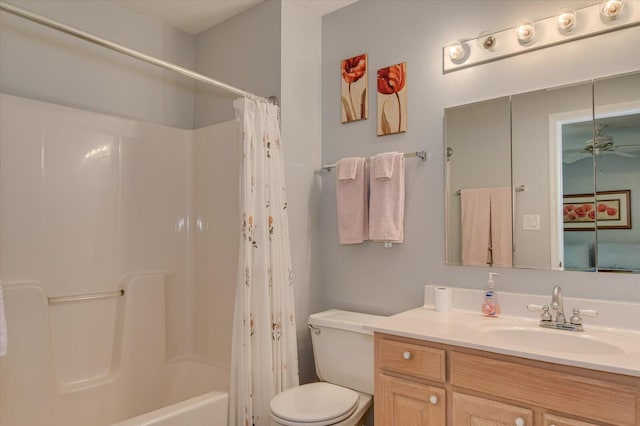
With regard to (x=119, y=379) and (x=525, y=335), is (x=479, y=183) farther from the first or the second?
(x=119, y=379)

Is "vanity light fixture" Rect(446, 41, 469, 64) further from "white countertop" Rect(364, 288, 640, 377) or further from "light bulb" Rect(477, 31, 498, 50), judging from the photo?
"white countertop" Rect(364, 288, 640, 377)

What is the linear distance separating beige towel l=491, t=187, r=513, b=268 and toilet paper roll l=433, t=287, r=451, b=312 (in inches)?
10.4

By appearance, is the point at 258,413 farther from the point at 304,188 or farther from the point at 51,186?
the point at 51,186

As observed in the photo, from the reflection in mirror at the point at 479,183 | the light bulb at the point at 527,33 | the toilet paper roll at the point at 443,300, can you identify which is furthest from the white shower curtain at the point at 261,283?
the light bulb at the point at 527,33

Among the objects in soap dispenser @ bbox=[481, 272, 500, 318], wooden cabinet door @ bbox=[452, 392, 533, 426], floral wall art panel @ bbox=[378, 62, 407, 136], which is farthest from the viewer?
floral wall art panel @ bbox=[378, 62, 407, 136]

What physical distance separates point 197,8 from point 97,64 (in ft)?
2.29

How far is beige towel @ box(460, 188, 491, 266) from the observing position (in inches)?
78.1

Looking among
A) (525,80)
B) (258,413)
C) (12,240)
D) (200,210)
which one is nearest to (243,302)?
(258,413)

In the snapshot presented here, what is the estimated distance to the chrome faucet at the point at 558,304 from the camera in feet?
5.53

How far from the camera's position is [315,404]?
1.92 meters

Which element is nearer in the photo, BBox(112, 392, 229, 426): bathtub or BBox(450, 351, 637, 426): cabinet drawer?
BBox(450, 351, 637, 426): cabinet drawer

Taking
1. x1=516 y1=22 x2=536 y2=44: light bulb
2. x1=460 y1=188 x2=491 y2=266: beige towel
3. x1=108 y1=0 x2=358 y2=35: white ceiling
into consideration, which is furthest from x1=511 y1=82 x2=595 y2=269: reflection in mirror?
x1=108 y1=0 x2=358 y2=35: white ceiling

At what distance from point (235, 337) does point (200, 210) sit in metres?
1.02

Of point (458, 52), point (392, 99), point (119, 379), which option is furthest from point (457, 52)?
point (119, 379)
